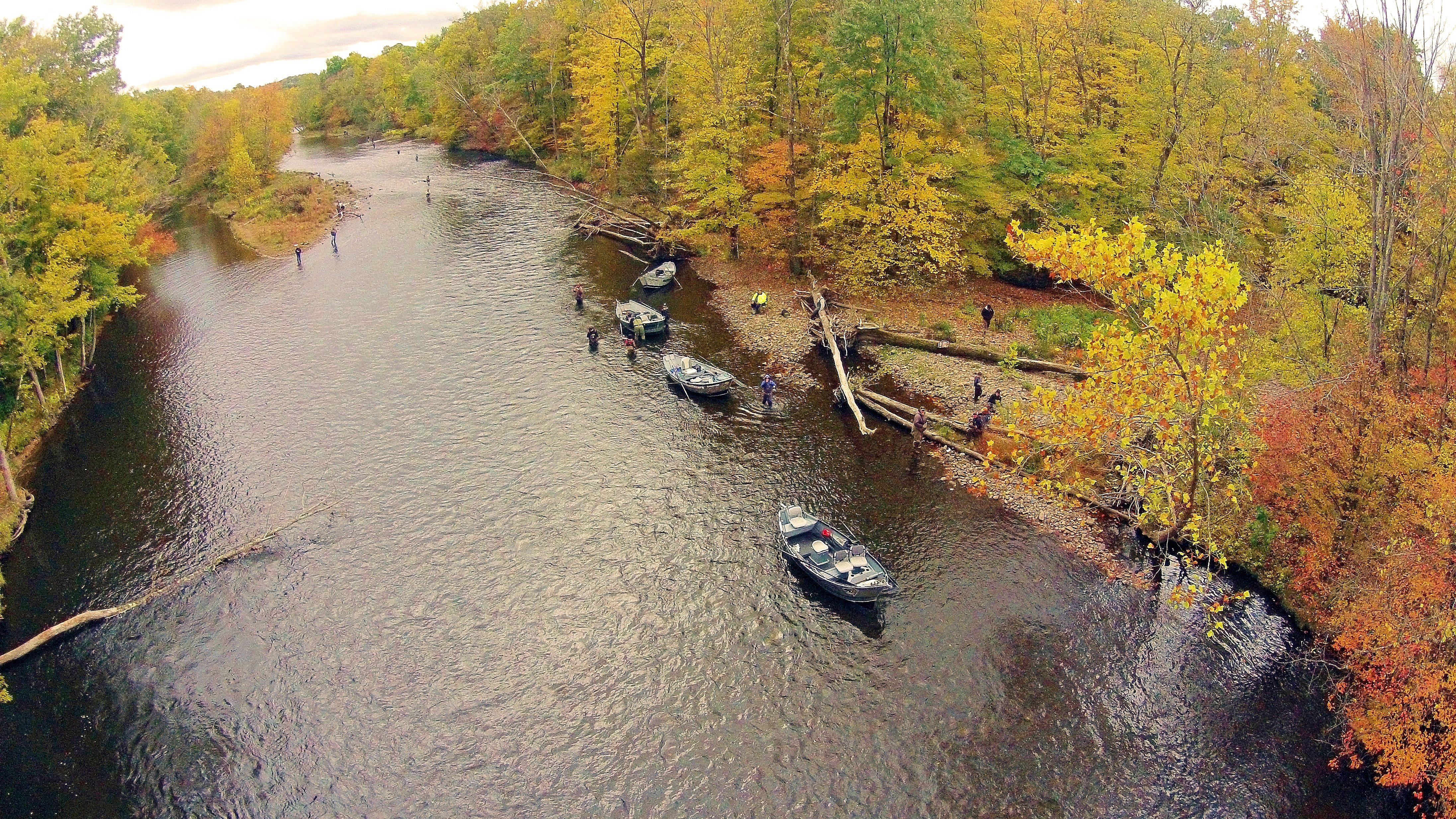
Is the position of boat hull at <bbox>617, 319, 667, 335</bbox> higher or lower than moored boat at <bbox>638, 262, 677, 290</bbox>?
lower

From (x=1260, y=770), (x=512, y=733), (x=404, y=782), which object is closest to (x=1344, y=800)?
(x=1260, y=770)

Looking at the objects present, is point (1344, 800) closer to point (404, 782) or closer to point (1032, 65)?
point (404, 782)

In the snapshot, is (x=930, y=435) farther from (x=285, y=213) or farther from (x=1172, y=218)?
(x=285, y=213)

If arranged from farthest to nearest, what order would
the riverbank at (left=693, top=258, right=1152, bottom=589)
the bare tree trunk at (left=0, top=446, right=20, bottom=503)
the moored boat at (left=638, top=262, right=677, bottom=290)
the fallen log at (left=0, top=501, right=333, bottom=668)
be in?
1. the moored boat at (left=638, top=262, right=677, bottom=290)
2. the bare tree trunk at (left=0, top=446, right=20, bottom=503)
3. the riverbank at (left=693, top=258, right=1152, bottom=589)
4. the fallen log at (left=0, top=501, right=333, bottom=668)

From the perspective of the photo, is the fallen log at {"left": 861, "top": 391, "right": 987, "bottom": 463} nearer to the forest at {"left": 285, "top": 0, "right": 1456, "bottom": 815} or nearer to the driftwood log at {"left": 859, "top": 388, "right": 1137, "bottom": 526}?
the driftwood log at {"left": 859, "top": 388, "right": 1137, "bottom": 526}

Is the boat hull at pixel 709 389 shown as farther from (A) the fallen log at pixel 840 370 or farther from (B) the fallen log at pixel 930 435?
(B) the fallen log at pixel 930 435

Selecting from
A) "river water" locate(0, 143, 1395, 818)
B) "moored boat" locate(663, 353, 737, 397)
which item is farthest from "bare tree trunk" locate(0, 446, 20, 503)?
"moored boat" locate(663, 353, 737, 397)
